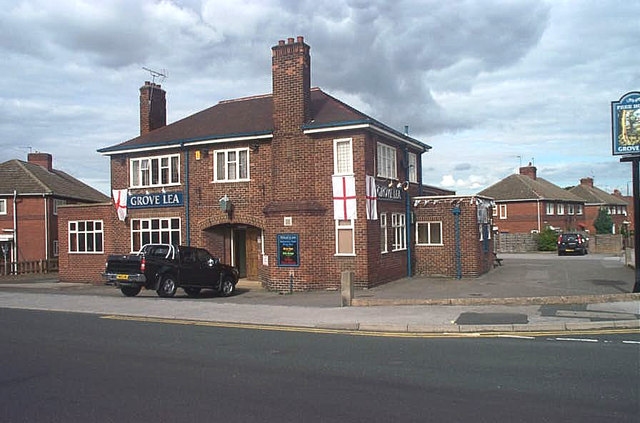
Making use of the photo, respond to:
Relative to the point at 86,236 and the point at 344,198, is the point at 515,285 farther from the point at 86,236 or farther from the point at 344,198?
the point at 86,236

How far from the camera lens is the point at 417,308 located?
1478cm

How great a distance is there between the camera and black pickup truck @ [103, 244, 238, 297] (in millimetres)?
19297

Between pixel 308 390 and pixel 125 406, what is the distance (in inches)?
83.0

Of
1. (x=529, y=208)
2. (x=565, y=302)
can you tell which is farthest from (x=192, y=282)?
(x=529, y=208)

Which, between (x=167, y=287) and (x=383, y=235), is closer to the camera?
(x=167, y=287)

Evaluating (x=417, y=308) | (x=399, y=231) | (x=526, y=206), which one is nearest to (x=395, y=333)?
(x=417, y=308)

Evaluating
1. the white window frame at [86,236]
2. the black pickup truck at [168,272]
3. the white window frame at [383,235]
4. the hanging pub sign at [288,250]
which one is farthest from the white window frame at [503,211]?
the black pickup truck at [168,272]

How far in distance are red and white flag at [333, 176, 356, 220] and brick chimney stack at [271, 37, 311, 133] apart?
264 centimetres

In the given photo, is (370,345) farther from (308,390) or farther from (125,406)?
(125,406)

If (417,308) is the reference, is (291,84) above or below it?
above

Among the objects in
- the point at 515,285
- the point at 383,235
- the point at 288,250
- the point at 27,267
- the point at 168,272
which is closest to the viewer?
the point at 168,272

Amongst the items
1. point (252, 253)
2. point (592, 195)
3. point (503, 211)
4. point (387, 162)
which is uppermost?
point (592, 195)

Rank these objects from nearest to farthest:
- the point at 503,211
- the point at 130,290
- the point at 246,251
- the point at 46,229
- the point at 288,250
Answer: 1. the point at 130,290
2. the point at 288,250
3. the point at 246,251
4. the point at 46,229
5. the point at 503,211

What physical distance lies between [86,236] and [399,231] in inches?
569
